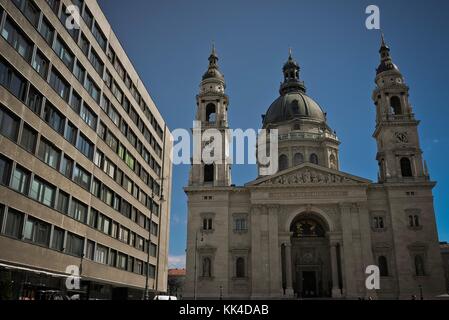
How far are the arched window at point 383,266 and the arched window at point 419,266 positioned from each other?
3.58m

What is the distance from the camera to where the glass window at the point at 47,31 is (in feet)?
87.9

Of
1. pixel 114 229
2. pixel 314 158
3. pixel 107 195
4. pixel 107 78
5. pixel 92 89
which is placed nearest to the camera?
pixel 92 89

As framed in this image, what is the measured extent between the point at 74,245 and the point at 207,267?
26.3 metres

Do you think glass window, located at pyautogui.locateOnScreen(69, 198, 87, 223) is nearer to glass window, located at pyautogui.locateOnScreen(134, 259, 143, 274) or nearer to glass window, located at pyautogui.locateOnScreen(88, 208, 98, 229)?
glass window, located at pyautogui.locateOnScreen(88, 208, 98, 229)

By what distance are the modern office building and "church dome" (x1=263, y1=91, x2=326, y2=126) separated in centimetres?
3283

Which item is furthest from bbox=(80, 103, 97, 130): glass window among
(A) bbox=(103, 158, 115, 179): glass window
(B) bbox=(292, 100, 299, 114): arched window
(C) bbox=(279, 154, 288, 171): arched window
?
(B) bbox=(292, 100, 299, 114): arched window

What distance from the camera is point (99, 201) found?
3550 centimetres

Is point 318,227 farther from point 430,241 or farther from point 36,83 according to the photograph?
point 36,83

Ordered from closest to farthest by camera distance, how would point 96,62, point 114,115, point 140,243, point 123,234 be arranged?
point 96,62 → point 114,115 → point 123,234 → point 140,243

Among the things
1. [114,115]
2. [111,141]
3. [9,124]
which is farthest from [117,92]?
[9,124]

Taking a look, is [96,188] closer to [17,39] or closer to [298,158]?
[17,39]

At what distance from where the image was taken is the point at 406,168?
187ft

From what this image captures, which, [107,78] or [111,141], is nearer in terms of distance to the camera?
[107,78]
